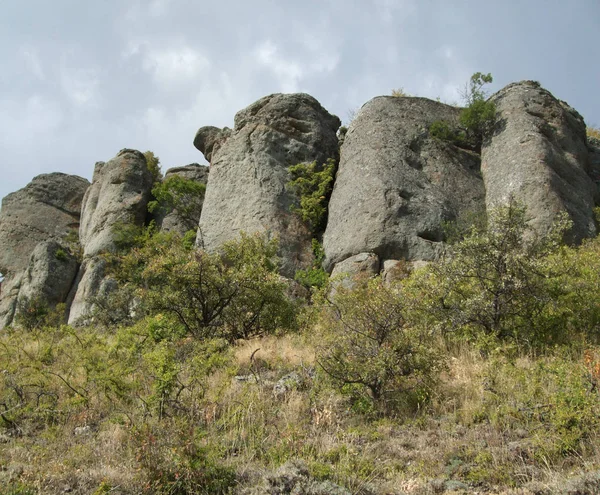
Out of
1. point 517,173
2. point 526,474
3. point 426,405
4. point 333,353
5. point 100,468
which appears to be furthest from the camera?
point 517,173

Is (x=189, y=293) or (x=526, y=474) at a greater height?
(x=189, y=293)

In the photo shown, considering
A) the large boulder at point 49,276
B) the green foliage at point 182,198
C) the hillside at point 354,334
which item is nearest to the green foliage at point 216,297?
the hillside at point 354,334

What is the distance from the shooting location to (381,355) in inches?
329

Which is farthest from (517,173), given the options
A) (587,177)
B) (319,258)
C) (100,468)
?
(100,468)

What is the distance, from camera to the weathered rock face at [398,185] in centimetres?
1800

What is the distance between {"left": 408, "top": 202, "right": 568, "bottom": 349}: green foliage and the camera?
10227 mm

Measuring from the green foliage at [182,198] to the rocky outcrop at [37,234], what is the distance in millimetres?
5173

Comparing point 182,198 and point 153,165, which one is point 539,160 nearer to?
point 182,198

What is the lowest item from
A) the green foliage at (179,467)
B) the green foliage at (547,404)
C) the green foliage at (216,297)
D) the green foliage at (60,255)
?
the green foliage at (179,467)

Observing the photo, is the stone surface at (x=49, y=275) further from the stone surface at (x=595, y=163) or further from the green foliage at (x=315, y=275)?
the stone surface at (x=595, y=163)

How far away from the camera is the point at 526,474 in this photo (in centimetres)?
577

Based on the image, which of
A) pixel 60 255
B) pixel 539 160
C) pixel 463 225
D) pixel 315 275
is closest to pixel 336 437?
pixel 315 275

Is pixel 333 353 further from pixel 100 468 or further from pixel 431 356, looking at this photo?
Answer: pixel 100 468

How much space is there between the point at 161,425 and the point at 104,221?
21.6 m
